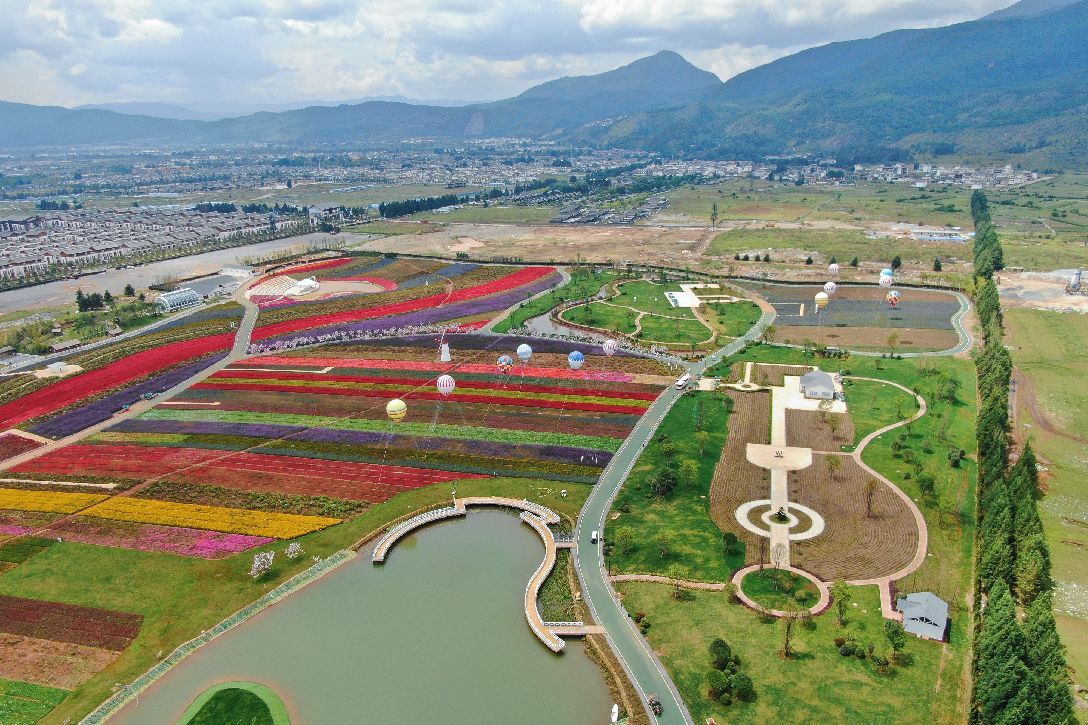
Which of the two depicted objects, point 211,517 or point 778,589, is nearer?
point 778,589

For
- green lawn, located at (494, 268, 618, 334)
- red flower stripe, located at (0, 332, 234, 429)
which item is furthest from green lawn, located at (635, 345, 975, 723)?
red flower stripe, located at (0, 332, 234, 429)

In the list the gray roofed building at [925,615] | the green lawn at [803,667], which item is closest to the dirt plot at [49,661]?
the green lawn at [803,667]

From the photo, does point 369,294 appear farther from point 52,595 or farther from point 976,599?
point 976,599

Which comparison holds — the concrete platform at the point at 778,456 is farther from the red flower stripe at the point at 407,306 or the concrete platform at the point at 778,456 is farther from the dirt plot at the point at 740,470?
the red flower stripe at the point at 407,306

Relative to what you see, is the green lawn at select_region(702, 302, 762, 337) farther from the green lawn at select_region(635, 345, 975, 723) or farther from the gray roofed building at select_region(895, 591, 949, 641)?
the gray roofed building at select_region(895, 591, 949, 641)

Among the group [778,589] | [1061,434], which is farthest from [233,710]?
[1061,434]

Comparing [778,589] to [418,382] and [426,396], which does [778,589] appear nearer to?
[426,396]
